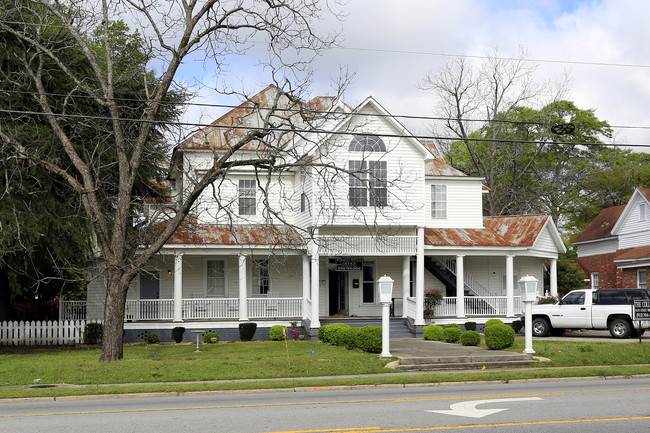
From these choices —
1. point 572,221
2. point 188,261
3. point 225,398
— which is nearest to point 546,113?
point 572,221

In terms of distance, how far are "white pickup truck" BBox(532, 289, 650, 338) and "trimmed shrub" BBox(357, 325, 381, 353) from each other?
9.89 metres

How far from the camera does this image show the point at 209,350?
2609cm

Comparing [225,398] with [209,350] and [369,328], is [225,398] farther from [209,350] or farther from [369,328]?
[209,350]

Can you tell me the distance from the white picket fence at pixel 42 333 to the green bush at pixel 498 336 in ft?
53.1

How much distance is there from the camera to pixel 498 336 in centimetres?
2314

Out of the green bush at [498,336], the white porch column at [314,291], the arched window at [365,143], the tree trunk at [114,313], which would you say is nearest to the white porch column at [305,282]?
the white porch column at [314,291]

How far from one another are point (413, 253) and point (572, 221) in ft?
111

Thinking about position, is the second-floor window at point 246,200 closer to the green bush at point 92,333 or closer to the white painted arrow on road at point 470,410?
the green bush at point 92,333

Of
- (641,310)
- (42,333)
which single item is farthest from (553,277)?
(42,333)

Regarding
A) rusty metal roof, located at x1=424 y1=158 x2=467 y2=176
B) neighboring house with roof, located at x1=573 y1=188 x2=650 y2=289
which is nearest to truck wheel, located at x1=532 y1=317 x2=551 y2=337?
rusty metal roof, located at x1=424 y1=158 x2=467 y2=176

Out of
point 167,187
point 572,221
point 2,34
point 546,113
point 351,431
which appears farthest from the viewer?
point 572,221

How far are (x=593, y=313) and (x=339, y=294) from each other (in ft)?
38.1

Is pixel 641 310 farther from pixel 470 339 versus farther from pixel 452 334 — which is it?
pixel 452 334

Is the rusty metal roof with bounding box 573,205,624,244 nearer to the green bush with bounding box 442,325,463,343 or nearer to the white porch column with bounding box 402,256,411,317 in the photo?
the white porch column with bounding box 402,256,411,317
